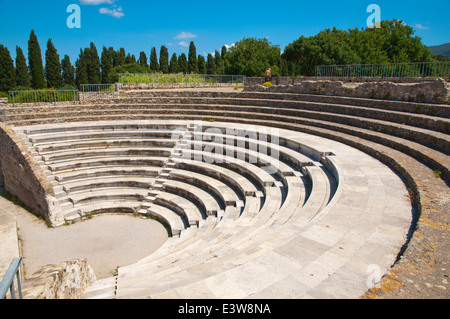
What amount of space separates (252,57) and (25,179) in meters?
31.7

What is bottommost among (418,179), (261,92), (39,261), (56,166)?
(39,261)

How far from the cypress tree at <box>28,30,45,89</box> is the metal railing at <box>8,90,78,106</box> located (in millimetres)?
29050

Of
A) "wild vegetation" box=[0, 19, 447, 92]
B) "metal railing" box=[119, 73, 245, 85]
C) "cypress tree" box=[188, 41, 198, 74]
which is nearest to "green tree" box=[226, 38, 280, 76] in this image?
"wild vegetation" box=[0, 19, 447, 92]

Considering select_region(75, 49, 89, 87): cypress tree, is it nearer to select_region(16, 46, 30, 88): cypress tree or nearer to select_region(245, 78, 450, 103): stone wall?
select_region(16, 46, 30, 88): cypress tree

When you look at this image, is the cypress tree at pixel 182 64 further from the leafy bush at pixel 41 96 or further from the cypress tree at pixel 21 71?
the leafy bush at pixel 41 96

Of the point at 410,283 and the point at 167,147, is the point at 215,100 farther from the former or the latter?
the point at 410,283

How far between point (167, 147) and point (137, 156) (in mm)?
1328

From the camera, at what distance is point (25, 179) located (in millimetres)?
10828

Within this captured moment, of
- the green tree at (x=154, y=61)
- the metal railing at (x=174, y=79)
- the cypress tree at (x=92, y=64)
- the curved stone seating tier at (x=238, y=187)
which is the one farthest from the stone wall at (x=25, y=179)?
the green tree at (x=154, y=61)

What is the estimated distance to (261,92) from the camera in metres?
16.6

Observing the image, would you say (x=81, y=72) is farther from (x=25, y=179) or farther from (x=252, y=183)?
(x=252, y=183)

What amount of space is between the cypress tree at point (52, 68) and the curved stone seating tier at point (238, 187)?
32.4 metres
